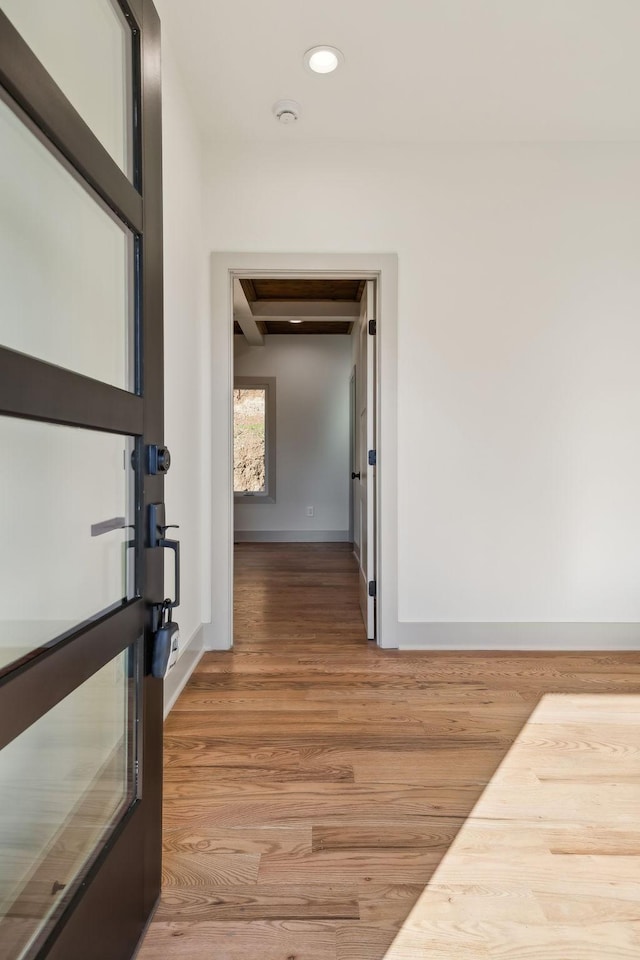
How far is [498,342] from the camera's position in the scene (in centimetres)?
280

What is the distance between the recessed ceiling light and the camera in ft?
6.98

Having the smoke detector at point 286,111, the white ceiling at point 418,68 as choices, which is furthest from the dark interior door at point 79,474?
the smoke detector at point 286,111

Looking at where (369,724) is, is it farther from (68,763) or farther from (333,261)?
(333,261)

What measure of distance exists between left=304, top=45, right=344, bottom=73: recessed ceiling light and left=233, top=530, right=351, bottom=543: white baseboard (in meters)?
5.02

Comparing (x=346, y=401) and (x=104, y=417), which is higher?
(x=346, y=401)

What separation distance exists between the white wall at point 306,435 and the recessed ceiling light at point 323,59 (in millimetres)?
4369

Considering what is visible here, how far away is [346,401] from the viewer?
6.60 metres

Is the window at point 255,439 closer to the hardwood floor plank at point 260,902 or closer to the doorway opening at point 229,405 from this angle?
the doorway opening at point 229,405

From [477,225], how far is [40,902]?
3101 mm

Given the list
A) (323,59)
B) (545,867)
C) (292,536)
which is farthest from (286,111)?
(292,536)

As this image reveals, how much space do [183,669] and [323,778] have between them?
943 millimetres

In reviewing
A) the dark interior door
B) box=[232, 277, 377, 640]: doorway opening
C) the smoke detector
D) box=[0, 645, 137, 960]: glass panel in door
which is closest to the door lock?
the dark interior door

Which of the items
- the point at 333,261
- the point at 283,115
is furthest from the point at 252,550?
the point at 283,115

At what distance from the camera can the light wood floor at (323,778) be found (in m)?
1.15
